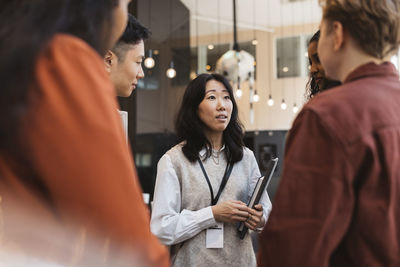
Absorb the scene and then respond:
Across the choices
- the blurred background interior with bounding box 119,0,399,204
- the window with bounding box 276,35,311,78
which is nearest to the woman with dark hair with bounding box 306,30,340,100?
the blurred background interior with bounding box 119,0,399,204

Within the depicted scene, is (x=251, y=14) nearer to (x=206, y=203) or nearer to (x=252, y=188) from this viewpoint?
(x=252, y=188)

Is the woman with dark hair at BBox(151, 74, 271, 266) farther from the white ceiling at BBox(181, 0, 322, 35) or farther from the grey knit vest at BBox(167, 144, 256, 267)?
the white ceiling at BBox(181, 0, 322, 35)

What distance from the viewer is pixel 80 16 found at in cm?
73

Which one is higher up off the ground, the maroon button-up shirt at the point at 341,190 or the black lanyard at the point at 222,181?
the maroon button-up shirt at the point at 341,190

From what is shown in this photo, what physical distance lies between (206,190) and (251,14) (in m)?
9.60

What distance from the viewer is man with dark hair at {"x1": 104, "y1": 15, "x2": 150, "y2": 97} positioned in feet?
5.70

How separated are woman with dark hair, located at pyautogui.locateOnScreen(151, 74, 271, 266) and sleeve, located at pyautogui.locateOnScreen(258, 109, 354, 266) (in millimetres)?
886

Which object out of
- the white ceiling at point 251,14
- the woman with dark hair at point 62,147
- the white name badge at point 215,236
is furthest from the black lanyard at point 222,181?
the white ceiling at point 251,14

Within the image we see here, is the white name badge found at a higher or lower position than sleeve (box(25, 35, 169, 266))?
lower

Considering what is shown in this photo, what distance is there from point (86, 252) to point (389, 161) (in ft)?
2.32

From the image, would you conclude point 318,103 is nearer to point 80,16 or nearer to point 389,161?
point 389,161

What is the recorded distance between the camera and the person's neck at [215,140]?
2137 millimetres

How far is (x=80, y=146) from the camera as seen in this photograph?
24.7 inches

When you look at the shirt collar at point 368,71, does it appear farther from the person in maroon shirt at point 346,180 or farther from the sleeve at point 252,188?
the sleeve at point 252,188
